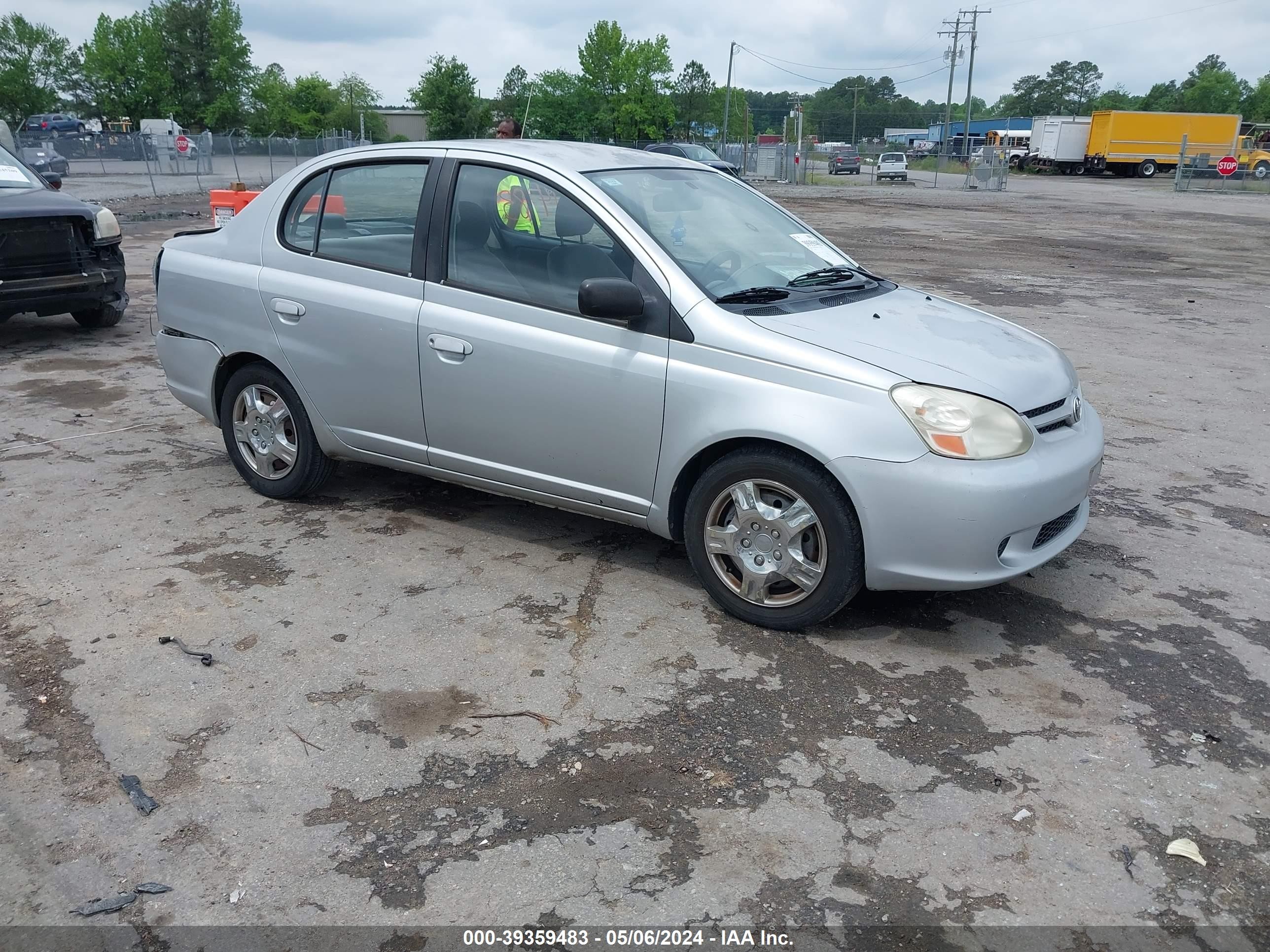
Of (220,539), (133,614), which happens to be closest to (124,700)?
(133,614)

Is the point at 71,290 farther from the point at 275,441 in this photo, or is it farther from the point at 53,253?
the point at 275,441

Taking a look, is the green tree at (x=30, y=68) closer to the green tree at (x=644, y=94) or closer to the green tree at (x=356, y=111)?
the green tree at (x=356, y=111)

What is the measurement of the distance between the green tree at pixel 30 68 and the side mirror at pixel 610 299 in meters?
109

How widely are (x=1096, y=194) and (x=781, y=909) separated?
40.2 metres

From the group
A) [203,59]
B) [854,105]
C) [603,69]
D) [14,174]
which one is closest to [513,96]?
[603,69]

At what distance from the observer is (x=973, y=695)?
3727mm

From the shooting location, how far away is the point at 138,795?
3146 mm

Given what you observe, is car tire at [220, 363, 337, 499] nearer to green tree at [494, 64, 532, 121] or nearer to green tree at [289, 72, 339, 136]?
green tree at [494, 64, 532, 121]

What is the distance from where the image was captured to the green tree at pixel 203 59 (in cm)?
10062

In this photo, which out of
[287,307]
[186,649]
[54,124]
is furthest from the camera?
[54,124]

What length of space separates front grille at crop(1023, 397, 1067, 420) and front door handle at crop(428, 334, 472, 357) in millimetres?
2232

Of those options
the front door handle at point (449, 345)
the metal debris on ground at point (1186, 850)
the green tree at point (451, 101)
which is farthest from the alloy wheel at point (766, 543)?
the green tree at point (451, 101)

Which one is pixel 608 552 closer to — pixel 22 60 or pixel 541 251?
pixel 541 251

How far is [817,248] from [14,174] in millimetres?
8051
